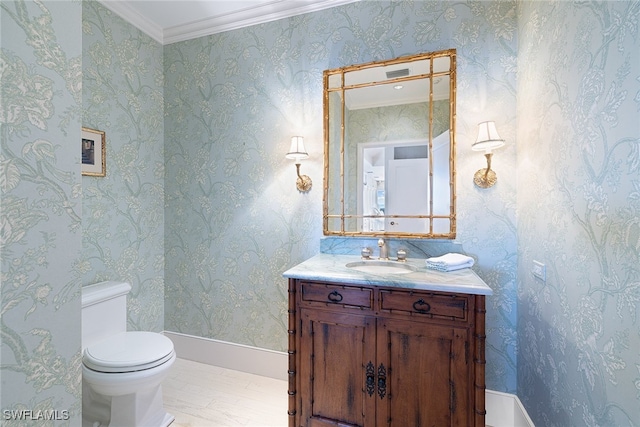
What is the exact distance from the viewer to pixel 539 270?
1416mm

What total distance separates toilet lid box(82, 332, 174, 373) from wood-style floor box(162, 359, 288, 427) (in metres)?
0.50

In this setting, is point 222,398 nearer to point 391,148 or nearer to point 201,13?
point 391,148

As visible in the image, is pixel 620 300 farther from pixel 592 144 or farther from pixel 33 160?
pixel 33 160

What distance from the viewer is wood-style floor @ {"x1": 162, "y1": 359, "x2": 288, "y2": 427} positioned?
5.86 feet

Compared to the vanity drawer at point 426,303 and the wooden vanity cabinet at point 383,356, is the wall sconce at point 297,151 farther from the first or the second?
the vanity drawer at point 426,303

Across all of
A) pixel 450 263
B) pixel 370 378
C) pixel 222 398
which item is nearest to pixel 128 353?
pixel 222 398

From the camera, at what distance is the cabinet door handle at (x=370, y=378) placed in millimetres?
1445

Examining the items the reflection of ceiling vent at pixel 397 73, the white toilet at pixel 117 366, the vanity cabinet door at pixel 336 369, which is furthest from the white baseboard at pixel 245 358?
the reflection of ceiling vent at pixel 397 73

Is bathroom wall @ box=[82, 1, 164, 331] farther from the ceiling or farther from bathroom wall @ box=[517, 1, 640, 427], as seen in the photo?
bathroom wall @ box=[517, 1, 640, 427]

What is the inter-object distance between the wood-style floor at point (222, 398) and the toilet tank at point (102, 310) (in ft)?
1.99

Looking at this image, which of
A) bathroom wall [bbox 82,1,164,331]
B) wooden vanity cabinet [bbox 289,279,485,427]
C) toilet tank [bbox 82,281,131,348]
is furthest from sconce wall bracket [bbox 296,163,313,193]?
toilet tank [bbox 82,281,131,348]

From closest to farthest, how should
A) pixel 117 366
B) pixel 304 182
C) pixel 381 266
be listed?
pixel 117 366, pixel 381 266, pixel 304 182

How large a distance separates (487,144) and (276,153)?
4.65 ft

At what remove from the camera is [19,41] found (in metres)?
0.80
